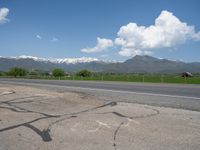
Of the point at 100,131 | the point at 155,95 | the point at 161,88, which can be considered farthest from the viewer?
the point at 161,88

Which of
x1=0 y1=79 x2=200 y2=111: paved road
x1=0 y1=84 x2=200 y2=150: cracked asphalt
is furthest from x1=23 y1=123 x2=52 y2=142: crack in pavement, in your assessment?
x1=0 y1=79 x2=200 y2=111: paved road

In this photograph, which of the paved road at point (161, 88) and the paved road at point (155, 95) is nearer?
the paved road at point (155, 95)

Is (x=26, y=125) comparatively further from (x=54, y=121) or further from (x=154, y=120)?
(x=154, y=120)

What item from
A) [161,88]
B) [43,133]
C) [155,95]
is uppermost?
[161,88]

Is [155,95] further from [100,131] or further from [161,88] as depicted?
[100,131]

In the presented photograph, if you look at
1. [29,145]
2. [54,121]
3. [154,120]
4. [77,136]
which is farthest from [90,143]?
[154,120]

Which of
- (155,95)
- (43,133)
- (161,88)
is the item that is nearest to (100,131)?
(43,133)

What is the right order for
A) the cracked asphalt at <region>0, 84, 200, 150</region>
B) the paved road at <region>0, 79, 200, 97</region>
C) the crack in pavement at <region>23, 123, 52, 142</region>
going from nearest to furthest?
the cracked asphalt at <region>0, 84, 200, 150</region>, the crack in pavement at <region>23, 123, 52, 142</region>, the paved road at <region>0, 79, 200, 97</region>

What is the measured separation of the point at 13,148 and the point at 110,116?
3.17 m

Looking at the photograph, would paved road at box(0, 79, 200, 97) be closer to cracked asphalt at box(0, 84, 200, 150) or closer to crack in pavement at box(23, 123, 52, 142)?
cracked asphalt at box(0, 84, 200, 150)

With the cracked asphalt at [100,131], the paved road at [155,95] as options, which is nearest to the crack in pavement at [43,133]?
the cracked asphalt at [100,131]

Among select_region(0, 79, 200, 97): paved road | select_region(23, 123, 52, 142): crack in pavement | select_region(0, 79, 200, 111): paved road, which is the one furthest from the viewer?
select_region(0, 79, 200, 97): paved road

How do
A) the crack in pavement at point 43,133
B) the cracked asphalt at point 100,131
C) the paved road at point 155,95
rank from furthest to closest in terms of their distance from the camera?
the paved road at point 155,95 < the crack in pavement at point 43,133 < the cracked asphalt at point 100,131

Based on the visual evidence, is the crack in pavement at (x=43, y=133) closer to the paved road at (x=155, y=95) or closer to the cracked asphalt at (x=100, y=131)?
the cracked asphalt at (x=100, y=131)
